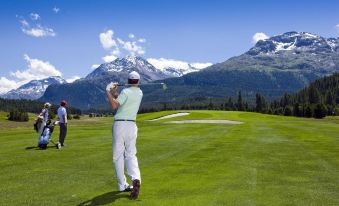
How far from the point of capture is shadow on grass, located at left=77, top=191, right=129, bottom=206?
12474 millimetres

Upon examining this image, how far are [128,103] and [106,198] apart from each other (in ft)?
9.88

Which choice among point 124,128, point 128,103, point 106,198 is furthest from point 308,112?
point 106,198

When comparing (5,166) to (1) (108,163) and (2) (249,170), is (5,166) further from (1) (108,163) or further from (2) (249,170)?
(2) (249,170)

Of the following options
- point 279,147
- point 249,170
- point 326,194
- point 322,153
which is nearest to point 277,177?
point 249,170

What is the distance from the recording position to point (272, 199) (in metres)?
13.1

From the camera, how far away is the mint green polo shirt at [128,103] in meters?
13.8

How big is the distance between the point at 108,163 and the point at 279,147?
1388 centimetres

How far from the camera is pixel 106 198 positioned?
1316cm

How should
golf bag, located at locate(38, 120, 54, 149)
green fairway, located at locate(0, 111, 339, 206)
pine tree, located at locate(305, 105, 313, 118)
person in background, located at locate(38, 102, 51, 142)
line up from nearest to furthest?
green fairway, located at locate(0, 111, 339, 206) → golf bag, located at locate(38, 120, 54, 149) → person in background, located at locate(38, 102, 51, 142) → pine tree, located at locate(305, 105, 313, 118)

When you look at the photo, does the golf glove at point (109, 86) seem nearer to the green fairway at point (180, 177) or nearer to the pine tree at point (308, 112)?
the green fairway at point (180, 177)

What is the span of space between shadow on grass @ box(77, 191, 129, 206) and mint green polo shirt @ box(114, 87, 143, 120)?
2.40 m

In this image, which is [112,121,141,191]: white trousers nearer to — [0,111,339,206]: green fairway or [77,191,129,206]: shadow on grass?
[77,191,129,206]: shadow on grass

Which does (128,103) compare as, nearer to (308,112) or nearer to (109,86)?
(109,86)

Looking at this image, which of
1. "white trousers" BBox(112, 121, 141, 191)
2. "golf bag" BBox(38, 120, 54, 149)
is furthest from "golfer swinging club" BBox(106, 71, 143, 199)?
"golf bag" BBox(38, 120, 54, 149)
